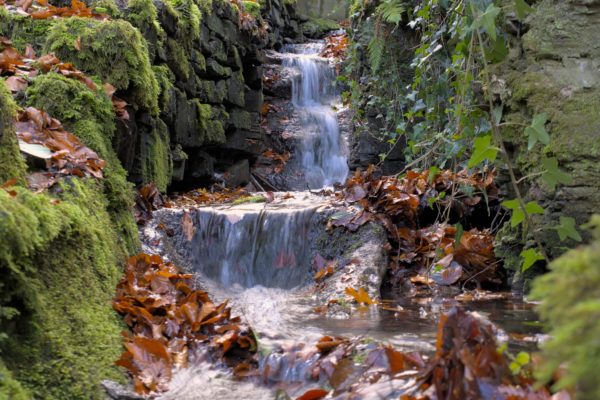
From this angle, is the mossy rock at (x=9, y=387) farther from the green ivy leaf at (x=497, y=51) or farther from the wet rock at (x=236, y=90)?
the wet rock at (x=236, y=90)

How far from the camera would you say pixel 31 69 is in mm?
4910

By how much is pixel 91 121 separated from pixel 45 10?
2008mm

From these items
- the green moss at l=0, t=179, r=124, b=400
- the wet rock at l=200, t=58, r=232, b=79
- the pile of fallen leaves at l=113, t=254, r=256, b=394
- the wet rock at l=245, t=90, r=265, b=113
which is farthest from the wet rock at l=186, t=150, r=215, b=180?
the green moss at l=0, t=179, r=124, b=400

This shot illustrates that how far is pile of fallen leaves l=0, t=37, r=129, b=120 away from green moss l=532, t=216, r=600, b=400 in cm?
437

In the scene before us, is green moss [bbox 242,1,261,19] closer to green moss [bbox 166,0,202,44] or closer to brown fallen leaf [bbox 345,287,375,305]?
green moss [bbox 166,0,202,44]

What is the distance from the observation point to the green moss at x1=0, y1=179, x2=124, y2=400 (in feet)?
7.80

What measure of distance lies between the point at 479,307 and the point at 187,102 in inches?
202

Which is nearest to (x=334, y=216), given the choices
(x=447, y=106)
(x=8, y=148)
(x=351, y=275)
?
(x=351, y=275)

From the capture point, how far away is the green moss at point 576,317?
99 centimetres

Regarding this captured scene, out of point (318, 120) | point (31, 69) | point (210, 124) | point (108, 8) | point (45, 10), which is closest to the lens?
point (31, 69)

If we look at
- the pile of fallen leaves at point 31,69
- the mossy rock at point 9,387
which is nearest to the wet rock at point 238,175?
the pile of fallen leaves at point 31,69

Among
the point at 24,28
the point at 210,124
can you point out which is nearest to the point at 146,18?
the point at 24,28

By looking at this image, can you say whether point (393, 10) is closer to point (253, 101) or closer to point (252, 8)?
point (253, 101)

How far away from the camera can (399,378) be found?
2.29 meters
